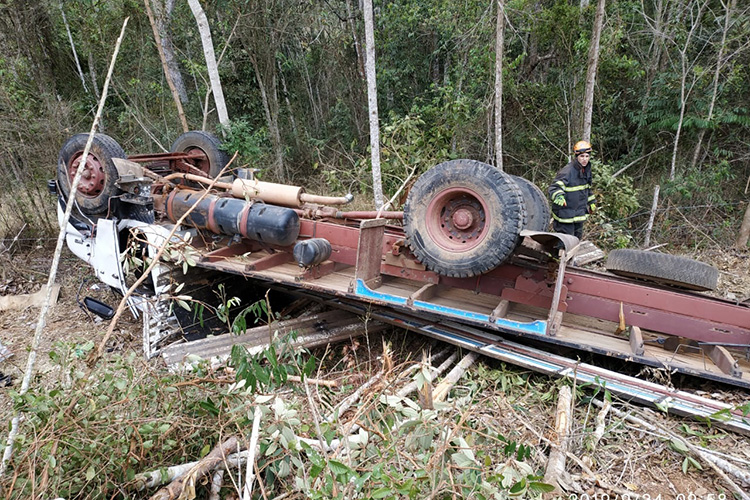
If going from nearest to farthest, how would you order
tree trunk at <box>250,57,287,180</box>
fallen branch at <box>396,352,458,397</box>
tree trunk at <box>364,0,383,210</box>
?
fallen branch at <box>396,352,458,397</box>
tree trunk at <box>364,0,383,210</box>
tree trunk at <box>250,57,287,180</box>

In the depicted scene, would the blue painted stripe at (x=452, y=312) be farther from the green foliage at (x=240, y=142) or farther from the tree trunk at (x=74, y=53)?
the tree trunk at (x=74, y=53)

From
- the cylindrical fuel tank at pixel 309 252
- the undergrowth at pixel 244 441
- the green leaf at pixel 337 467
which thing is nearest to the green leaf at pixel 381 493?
the undergrowth at pixel 244 441

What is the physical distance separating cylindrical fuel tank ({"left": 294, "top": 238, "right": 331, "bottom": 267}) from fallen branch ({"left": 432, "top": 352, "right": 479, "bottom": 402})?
1630 millimetres

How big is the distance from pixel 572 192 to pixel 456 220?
189 cm

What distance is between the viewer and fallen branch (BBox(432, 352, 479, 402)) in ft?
9.50

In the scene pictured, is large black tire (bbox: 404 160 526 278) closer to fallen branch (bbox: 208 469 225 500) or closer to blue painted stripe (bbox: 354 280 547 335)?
blue painted stripe (bbox: 354 280 547 335)

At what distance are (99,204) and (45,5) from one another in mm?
6868

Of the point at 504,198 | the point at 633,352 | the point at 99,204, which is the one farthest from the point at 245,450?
the point at 99,204

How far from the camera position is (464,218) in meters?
3.44

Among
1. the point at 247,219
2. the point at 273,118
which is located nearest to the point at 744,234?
the point at 247,219

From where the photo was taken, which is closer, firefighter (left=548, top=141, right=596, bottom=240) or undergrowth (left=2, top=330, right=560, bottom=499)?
undergrowth (left=2, top=330, right=560, bottom=499)

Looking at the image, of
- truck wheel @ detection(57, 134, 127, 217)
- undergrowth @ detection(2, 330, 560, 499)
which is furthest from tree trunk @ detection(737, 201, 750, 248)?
truck wheel @ detection(57, 134, 127, 217)

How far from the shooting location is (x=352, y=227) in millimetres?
4391

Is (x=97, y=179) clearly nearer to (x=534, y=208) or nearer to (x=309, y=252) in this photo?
(x=309, y=252)
